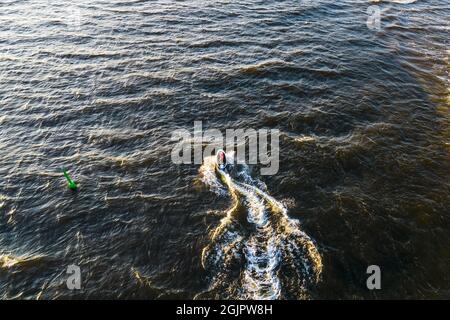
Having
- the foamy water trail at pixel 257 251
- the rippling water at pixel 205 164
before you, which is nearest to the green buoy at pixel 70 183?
the rippling water at pixel 205 164

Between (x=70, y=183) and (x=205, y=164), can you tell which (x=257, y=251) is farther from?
(x=70, y=183)

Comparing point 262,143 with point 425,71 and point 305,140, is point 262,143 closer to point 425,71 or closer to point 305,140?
point 305,140

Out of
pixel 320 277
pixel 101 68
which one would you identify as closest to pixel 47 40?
pixel 101 68

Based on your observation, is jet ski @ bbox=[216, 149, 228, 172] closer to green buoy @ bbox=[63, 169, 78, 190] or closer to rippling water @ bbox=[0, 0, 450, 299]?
rippling water @ bbox=[0, 0, 450, 299]

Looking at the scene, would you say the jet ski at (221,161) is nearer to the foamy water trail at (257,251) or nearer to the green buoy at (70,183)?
the foamy water trail at (257,251)

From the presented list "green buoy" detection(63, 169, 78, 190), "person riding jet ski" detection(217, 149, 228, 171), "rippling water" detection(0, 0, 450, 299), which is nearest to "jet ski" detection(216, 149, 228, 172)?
"person riding jet ski" detection(217, 149, 228, 171)
